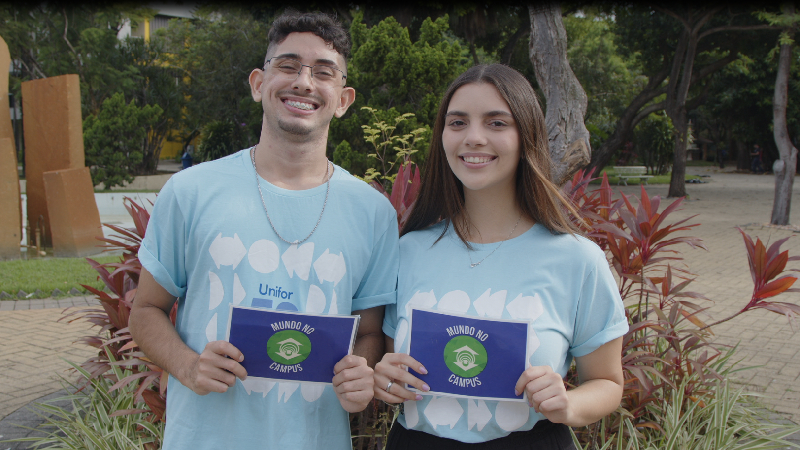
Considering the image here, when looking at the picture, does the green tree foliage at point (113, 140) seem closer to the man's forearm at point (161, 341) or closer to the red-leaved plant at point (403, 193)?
the red-leaved plant at point (403, 193)

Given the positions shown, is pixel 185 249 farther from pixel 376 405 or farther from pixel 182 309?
pixel 376 405

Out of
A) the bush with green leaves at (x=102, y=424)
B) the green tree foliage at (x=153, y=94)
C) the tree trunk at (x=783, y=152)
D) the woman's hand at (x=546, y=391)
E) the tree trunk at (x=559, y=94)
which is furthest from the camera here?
the green tree foliage at (x=153, y=94)

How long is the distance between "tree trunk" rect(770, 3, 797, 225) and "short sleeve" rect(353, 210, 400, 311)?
42.5 feet

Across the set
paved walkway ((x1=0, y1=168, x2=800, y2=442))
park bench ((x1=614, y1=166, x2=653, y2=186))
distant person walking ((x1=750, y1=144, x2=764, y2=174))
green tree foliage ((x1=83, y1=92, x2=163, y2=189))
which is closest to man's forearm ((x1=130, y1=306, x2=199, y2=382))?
paved walkway ((x1=0, y1=168, x2=800, y2=442))

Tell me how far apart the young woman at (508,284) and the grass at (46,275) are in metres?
6.13

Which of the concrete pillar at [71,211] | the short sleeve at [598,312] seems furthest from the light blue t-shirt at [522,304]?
the concrete pillar at [71,211]

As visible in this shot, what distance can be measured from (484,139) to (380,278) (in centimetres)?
50

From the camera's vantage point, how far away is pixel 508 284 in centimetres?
169

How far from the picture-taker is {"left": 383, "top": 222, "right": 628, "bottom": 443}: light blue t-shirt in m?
1.65

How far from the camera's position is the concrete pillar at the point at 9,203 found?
9031 mm

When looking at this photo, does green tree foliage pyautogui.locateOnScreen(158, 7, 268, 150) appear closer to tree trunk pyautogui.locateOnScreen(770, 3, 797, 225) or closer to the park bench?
the park bench

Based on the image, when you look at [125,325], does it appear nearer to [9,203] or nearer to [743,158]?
[9,203]

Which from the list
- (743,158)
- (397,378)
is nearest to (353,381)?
(397,378)

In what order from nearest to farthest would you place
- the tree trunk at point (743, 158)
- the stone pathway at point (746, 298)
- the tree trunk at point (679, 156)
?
the stone pathway at point (746, 298)
the tree trunk at point (679, 156)
the tree trunk at point (743, 158)
